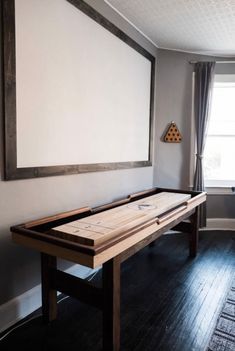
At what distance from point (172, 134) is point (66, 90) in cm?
197

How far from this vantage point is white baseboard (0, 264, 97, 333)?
6.04 feet

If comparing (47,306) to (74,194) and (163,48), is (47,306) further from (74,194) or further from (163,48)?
(163,48)

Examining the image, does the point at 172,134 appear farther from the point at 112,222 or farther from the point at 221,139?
the point at 112,222

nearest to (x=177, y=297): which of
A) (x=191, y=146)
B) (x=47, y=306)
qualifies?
(x=47, y=306)

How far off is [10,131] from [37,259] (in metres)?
0.97

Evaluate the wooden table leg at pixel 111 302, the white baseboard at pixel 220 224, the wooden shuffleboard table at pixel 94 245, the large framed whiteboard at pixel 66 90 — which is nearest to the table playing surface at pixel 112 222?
the wooden shuffleboard table at pixel 94 245

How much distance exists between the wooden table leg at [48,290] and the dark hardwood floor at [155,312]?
7cm

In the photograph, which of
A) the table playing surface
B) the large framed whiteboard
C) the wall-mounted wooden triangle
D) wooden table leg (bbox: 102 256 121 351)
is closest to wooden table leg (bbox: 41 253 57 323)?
the table playing surface

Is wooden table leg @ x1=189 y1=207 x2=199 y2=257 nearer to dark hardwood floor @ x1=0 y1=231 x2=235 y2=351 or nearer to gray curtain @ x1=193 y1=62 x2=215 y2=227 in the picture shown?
dark hardwood floor @ x1=0 y1=231 x2=235 y2=351

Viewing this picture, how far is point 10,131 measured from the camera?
1.78 metres

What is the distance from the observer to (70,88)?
7.38ft

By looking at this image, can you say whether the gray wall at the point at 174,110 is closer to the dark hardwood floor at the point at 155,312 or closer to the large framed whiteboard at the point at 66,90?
the large framed whiteboard at the point at 66,90

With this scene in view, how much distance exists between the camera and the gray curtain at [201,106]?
372 cm

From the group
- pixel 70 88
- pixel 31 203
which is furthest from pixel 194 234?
pixel 70 88
